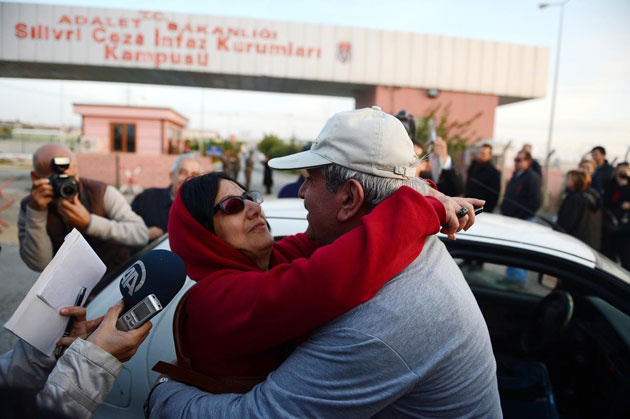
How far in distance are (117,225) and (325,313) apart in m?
2.48

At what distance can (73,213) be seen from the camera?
262cm

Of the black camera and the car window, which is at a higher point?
the black camera

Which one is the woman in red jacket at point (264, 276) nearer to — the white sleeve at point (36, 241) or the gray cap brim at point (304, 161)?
the gray cap brim at point (304, 161)

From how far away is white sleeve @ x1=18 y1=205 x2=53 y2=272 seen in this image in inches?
104

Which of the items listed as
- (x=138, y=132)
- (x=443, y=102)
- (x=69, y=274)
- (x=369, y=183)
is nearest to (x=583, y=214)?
(x=369, y=183)

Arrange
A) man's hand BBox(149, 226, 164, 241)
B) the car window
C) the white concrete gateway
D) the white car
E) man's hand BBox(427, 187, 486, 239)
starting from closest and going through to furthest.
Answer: man's hand BBox(427, 187, 486, 239) < the white car < the car window < man's hand BBox(149, 226, 164, 241) < the white concrete gateway

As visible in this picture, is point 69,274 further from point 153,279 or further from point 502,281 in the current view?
point 502,281

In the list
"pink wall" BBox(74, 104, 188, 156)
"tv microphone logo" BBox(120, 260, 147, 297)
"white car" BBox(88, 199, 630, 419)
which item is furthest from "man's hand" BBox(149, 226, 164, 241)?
"pink wall" BBox(74, 104, 188, 156)

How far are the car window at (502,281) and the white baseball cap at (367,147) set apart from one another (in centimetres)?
202

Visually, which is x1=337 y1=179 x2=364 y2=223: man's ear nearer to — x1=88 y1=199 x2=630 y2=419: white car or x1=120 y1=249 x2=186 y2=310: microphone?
x1=120 y1=249 x2=186 y2=310: microphone

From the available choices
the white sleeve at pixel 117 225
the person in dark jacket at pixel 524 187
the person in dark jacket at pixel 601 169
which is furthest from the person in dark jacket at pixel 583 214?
the white sleeve at pixel 117 225

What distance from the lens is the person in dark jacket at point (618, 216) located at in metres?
6.30

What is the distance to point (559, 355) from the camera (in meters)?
2.60

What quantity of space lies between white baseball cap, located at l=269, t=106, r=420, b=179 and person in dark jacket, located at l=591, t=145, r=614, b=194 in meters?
7.46
